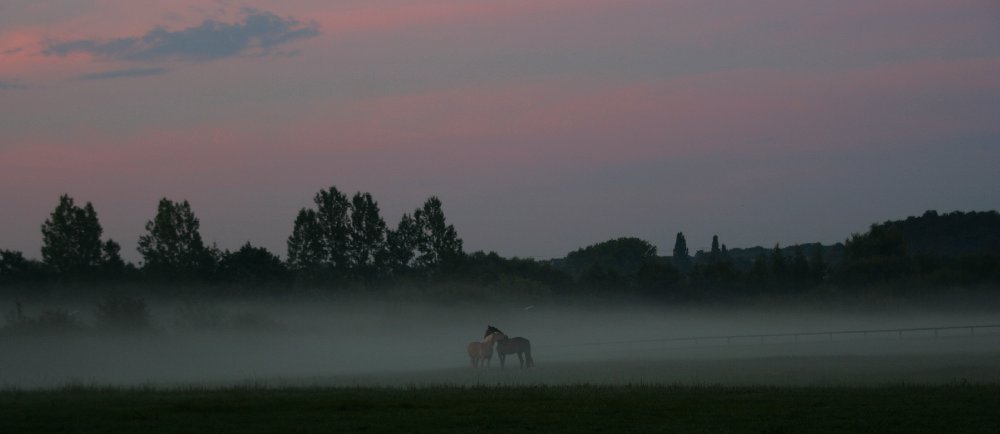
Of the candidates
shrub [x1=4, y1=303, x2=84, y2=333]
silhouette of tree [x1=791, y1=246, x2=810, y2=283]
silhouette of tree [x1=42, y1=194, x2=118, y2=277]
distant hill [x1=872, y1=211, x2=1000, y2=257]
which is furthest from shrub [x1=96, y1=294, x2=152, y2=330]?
distant hill [x1=872, y1=211, x2=1000, y2=257]

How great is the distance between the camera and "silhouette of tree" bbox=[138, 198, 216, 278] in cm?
10238

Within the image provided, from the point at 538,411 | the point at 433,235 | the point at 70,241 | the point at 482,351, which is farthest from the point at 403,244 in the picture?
the point at 538,411

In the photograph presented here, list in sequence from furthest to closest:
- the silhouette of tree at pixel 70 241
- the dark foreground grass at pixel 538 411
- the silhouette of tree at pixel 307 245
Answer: the silhouette of tree at pixel 307 245 < the silhouette of tree at pixel 70 241 < the dark foreground grass at pixel 538 411

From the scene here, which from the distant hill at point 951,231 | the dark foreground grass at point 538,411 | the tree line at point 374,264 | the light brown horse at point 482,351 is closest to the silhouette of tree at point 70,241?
the tree line at point 374,264

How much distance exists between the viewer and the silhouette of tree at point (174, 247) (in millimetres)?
102375

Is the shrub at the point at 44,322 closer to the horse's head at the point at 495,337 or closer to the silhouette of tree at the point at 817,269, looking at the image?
the horse's head at the point at 495,337

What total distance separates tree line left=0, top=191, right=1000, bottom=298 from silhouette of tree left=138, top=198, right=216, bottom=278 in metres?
0.09

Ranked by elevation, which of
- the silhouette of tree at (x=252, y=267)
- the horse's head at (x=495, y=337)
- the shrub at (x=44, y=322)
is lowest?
the horse's head at (x=495, y=337)

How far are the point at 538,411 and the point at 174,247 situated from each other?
8523 centimetres

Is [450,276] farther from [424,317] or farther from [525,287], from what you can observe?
[424,317]

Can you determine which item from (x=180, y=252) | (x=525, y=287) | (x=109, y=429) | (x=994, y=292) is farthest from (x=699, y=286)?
(x=109, y=429)

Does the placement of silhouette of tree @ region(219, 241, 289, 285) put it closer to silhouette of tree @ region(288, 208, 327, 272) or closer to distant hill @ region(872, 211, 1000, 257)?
silhouette of tree @ region(288, 208, 327, 272)

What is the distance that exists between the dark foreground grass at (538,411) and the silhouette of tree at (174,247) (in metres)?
Answer: 74.7

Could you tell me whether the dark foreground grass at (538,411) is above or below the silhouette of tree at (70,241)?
below
